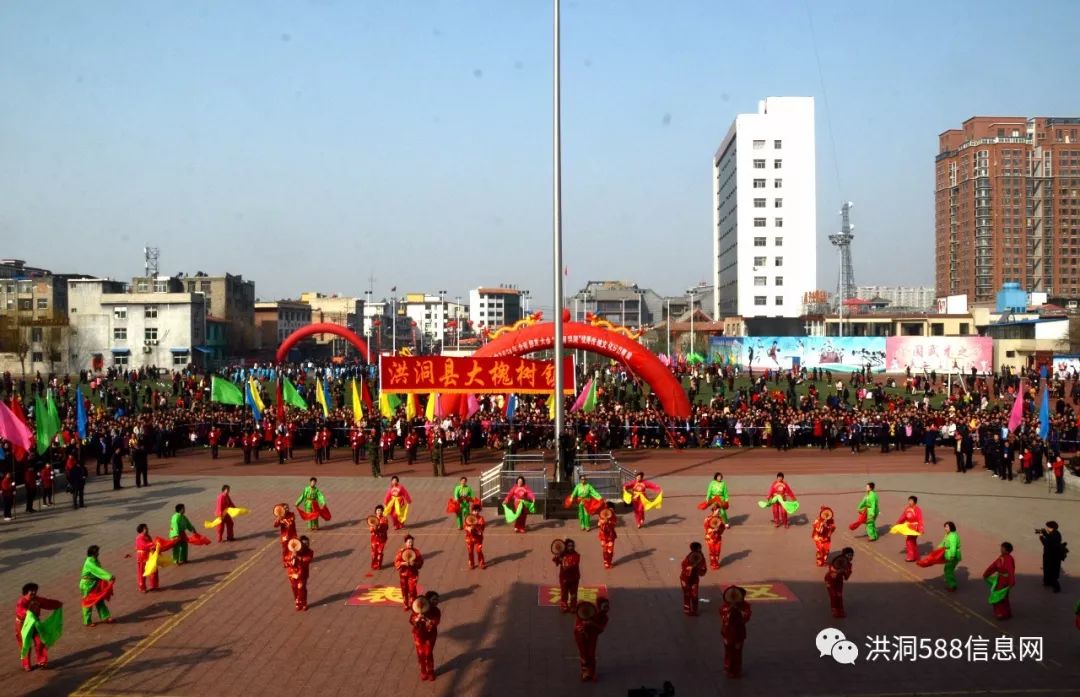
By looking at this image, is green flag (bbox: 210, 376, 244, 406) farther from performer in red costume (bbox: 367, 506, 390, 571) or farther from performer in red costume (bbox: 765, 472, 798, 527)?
performer in red costume (bbox: 765, 472, 798, 527)

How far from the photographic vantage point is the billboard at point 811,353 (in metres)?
48.1

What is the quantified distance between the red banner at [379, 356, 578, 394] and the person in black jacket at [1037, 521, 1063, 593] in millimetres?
14215

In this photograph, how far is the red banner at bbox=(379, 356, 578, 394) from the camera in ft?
85.4

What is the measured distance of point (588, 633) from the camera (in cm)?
1017

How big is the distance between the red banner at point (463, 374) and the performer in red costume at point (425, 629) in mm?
15722

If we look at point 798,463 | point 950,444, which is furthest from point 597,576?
point 950,444

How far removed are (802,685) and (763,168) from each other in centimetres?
7235

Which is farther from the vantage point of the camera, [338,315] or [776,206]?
[338,315]

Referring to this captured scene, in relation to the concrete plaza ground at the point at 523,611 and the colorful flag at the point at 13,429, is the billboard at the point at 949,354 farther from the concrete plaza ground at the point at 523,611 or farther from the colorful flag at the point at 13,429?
the colorful flag at the point at 13,429

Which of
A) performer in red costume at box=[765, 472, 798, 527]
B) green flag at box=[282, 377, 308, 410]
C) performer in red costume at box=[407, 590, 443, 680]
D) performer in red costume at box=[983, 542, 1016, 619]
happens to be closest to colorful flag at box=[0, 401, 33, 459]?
green flag at box=[282, 377, 308, 410]

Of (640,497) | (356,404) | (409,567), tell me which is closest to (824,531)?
(640,497)

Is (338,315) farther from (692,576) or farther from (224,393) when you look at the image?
(692,576)

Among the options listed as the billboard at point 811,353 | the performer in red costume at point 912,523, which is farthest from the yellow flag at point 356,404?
the billboard at point 811,353

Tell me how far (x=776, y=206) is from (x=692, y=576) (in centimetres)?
6962
